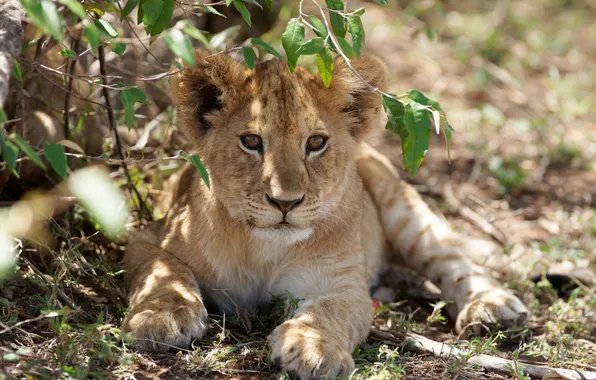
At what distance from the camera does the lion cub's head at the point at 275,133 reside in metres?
3.42

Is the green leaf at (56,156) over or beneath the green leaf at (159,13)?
beneath

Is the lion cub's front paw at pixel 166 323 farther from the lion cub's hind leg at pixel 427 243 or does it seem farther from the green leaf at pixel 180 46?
the lion cub's hind leg at pixel 427 243

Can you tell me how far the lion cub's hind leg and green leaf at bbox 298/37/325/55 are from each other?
4.85 ft

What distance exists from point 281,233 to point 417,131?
83 cm

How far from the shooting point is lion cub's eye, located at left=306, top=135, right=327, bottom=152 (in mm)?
3592

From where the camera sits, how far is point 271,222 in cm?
341

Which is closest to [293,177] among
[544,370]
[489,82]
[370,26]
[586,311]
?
[544,370]

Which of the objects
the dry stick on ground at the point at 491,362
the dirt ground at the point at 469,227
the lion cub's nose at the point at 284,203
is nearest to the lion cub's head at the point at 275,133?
the lion cub's nose at the point at 284,203

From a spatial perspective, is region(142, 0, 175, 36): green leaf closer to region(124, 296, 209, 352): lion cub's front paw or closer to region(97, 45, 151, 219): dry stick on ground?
region(97, 45, 151, 219): dry stick on ground

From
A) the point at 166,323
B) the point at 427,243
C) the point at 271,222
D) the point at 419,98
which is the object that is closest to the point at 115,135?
the point at 271,222

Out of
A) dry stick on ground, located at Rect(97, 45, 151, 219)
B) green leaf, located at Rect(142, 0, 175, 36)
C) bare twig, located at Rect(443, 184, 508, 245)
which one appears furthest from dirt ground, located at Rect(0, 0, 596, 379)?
green leaf, located at Rect(142, 0, 175, 36)

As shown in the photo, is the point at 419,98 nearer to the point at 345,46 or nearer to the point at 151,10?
the point at 345,46

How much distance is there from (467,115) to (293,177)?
4.72m

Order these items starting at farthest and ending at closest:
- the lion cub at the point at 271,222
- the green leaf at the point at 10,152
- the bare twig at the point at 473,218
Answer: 1. the bare twig at the point at 473,218
2. the lion cub at the point at 271,222
3. the green leaf at the point at 10,152
